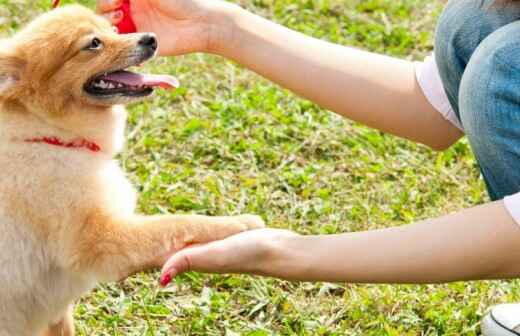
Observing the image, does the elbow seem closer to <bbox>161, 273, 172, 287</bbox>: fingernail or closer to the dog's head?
the dog's head

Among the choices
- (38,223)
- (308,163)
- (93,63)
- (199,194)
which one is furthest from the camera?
(308,163)

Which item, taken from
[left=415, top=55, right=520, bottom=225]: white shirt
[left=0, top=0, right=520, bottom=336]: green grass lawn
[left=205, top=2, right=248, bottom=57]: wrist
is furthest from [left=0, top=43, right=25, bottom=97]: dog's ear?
[left=415, top=55, right=520, bottom=225]: white shirt

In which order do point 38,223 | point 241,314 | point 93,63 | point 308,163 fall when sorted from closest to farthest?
1. point 38,223
2. point 93,63
3. point 241,314
4. point 308,163

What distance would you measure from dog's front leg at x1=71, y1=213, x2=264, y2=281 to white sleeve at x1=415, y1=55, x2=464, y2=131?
782 mm

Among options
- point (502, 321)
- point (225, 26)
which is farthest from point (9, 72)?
point (502, 321)

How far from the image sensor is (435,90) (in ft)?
8.96

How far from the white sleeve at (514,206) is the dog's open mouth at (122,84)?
3.48 feet

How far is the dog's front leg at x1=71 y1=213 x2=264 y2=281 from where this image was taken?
2.31 m

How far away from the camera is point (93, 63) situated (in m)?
2.55

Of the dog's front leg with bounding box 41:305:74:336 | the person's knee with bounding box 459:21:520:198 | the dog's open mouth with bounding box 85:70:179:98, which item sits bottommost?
the dog's front leg with bounding box 41:305:74:336

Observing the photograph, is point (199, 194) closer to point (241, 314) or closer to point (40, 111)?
point (241, 314)

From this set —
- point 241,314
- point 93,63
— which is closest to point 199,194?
point 241,314

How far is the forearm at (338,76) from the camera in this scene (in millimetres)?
2725

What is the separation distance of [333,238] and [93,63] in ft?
3.02
